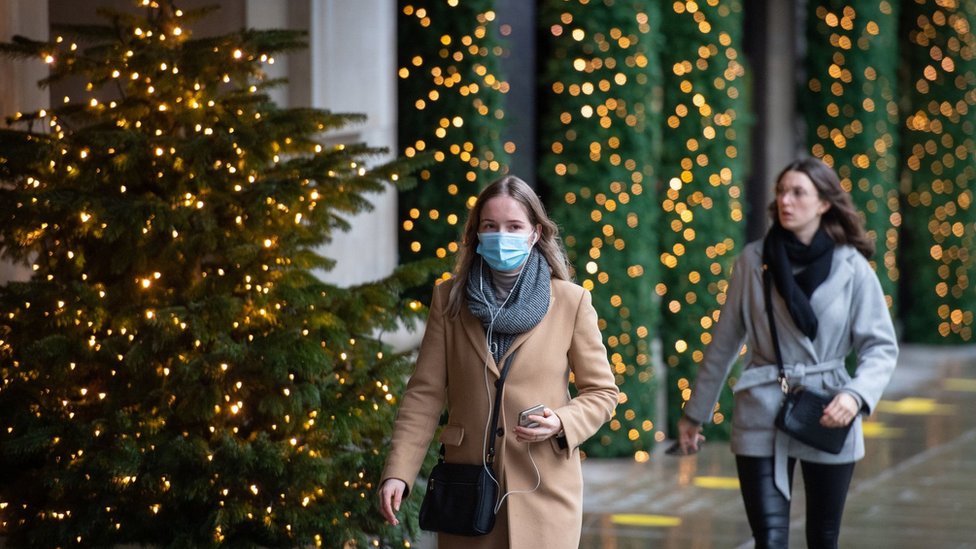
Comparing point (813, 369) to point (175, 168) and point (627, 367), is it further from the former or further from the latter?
point (627, 367)

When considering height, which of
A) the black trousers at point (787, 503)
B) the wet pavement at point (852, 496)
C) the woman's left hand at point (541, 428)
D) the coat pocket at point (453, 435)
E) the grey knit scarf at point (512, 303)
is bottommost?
the wet pavement at point (852, 496)

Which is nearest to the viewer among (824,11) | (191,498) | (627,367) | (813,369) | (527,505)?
(527,505)

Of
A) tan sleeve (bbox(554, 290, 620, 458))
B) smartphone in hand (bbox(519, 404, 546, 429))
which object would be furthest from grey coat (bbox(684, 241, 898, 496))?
smartphone in hand (bbox(519, 404, 546, 429))

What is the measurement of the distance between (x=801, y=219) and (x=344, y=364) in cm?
190

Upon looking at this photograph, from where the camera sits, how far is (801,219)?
605cm

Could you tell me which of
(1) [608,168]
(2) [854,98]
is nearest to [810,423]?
(1) [608,168]

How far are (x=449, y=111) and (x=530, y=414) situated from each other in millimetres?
6071

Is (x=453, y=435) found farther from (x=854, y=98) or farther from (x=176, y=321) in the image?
(x=854, y=98)

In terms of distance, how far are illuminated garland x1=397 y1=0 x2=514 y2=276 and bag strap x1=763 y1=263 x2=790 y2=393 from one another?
13.6 ft

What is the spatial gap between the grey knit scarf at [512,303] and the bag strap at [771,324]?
68.1 inches

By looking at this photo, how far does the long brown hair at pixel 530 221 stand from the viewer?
441 centimetres

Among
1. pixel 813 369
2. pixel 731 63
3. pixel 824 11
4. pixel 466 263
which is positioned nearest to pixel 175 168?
pixel 466 263

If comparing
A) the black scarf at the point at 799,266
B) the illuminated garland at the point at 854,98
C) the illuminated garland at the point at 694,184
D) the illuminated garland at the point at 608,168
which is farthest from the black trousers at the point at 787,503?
the illuminated garland at the point at 854,98

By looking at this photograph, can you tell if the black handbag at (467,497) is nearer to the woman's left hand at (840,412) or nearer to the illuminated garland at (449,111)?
the woman's left hand at (840,412)
